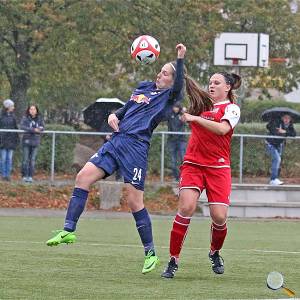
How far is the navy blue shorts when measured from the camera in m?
11.3

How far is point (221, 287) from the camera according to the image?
10.2m

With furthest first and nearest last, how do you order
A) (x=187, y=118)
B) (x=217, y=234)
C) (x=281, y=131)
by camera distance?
(x=281, y=131) → (x=217, y=234) → (x=187, y=118)

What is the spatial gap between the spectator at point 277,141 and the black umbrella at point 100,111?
158 inches

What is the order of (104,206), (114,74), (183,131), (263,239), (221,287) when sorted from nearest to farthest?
(221,287)
(263,239)
(104,206)
(183,131)
(114,74)

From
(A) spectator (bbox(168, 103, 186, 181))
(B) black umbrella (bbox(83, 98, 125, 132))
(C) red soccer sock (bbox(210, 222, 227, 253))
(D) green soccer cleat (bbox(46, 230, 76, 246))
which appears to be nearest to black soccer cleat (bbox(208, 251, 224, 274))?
(C) red soccer sock (bbox(210, 222, 227, 253))

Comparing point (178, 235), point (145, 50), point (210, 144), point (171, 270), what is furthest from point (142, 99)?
point (171, 270)

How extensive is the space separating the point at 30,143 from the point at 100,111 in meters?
4.34

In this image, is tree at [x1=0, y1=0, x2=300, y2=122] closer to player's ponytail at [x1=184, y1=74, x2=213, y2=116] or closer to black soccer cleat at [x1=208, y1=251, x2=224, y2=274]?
player's ponytail at [x1=184, y1=74, x2=213, y2=116]

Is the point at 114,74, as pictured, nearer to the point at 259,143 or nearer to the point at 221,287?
the point at 259,143

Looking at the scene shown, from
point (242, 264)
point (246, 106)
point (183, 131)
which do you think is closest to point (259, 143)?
point (183, 131)

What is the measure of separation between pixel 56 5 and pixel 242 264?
733 inches

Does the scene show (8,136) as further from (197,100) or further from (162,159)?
(197,100)

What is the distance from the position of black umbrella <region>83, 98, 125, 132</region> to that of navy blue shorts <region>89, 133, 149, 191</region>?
17028mm

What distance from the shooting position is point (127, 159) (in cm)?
1133
